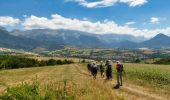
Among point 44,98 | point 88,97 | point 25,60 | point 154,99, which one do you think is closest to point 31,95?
point 44,98

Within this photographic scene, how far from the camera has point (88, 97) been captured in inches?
965

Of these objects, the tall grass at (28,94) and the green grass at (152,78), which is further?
the green grass at (152,78)

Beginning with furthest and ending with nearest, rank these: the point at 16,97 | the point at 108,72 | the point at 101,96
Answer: the point at 108,72
the point at 101,96
the point at 16,97

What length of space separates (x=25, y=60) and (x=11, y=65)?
1739 cm

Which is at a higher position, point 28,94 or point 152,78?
point 28,94

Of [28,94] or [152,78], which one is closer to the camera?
[28,94]

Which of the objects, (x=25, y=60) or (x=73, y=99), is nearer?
(x=73, y=99)

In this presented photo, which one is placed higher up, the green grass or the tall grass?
the tall grass

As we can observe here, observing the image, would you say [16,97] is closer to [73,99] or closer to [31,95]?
[31,95]

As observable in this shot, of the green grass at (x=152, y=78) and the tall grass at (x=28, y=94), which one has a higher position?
the tall grass at (x=28, y=94)

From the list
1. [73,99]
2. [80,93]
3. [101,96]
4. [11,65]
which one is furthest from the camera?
[11,65]

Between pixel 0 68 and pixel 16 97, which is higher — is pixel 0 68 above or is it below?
above

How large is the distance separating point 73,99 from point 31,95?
12.5 feet

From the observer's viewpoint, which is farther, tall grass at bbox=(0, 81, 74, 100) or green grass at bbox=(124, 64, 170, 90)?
green grass at bbox=(124, 64, 170, 90)
